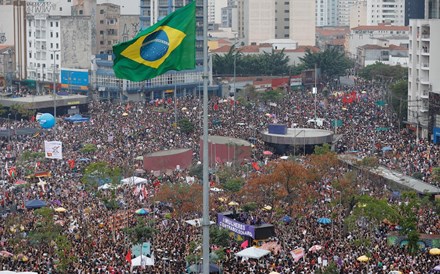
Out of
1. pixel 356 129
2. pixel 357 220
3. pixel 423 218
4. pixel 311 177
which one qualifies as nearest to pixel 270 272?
pixel 357 220

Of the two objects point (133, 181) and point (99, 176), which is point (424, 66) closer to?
point (133, 181)

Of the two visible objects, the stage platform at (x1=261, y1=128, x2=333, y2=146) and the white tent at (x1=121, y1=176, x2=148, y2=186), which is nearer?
the white tent at (x1=121, y1=176, x2=148, y2=186)

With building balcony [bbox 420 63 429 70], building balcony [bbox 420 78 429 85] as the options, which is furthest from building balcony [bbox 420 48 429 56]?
building balcony [bbox 420 78 429 85]

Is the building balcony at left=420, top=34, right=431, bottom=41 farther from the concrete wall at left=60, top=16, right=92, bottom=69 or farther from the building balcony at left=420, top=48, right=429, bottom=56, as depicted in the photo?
the concrete wall at left=60, top=16, right=92, bottom=69

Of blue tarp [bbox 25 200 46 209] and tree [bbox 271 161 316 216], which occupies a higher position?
tree [bbox 271 161 316 216]

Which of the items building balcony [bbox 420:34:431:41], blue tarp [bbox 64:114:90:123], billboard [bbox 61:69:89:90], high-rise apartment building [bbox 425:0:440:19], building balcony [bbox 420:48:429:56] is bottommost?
blue tarp [bbox 64:114:90:123]
